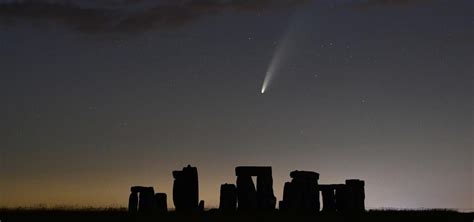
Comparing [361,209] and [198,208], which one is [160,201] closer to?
[198,208]

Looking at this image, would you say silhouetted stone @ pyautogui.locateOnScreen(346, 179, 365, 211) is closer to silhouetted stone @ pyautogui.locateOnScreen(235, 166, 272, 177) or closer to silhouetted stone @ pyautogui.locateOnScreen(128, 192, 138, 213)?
silhouetted stone @ pyautogui.locateOnScreen(235, 166, 272, 177)

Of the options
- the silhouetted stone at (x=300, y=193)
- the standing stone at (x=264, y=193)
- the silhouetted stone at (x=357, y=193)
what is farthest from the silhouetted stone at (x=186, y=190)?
the silhouetted stone at (x=357, y=193)

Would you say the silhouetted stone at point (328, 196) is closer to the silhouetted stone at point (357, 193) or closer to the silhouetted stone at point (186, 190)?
the silhouetted stone at point (357, 193)

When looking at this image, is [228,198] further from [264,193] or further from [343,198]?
[343,198]

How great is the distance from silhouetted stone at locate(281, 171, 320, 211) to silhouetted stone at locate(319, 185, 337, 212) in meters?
1.05

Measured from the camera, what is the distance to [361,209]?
42.3m

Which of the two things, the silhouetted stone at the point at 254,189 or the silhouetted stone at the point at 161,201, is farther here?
the silhouetted stone at the point at 161,201

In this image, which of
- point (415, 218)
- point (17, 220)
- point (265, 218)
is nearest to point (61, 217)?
point (17, 220)

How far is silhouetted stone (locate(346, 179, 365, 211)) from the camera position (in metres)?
42.3

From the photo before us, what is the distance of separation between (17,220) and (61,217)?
77.6 inches

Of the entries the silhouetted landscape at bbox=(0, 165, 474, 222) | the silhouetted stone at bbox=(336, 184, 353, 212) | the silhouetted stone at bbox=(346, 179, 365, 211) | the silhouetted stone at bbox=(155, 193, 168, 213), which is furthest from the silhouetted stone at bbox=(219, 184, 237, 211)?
the silhouetted stone at bbox=(346, 179, 365, 211)

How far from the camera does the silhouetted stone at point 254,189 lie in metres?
40.8

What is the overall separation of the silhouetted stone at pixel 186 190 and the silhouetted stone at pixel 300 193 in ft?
12.4

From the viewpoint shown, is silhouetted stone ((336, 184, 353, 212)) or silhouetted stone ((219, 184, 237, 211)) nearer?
silhouetted stone ((219, 184, 237, 211))
